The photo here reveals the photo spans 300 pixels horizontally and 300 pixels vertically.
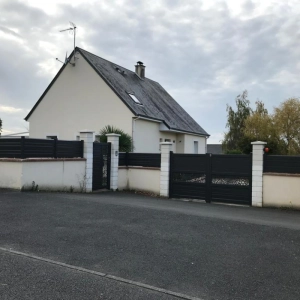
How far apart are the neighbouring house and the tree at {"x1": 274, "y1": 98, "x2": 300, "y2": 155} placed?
26.7ft

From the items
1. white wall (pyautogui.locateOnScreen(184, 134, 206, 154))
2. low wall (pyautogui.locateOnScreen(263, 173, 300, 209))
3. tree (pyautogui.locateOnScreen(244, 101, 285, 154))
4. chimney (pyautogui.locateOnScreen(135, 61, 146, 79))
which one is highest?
chimney (pyautogui.locateOnScreen(135, 61, 146, 79))

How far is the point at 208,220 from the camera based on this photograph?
751 centimetres

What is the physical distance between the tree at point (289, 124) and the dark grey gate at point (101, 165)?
17.2 metres

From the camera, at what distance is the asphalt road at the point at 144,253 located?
3.63 m

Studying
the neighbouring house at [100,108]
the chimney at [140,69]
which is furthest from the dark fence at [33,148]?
the chimney at [140,69]

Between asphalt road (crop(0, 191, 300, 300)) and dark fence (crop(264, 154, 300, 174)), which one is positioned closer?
asphalt road (crop(0, 191, 300, 300))

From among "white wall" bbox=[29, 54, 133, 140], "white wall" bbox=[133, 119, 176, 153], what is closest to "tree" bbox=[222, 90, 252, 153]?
"white wall" bbox=[133, 119, 176, 153]

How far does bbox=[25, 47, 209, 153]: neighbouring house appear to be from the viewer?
60.0ft

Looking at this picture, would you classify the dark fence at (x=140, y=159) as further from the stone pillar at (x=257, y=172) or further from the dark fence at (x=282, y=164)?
the dark fence at (x=282, y=164)

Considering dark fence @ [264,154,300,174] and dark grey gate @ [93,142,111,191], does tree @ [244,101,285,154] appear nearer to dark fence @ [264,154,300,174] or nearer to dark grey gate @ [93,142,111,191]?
dark fence @ [264,154,300,174]

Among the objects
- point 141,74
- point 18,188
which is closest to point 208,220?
point 18,188

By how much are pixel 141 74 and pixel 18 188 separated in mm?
17886

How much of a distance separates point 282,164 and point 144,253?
737 cm

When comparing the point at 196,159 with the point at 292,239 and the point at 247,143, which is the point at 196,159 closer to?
the point at 292,239
